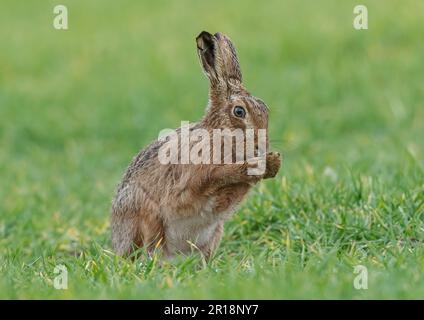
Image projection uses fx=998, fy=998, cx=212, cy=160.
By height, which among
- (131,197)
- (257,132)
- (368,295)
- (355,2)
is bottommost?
(368,295)

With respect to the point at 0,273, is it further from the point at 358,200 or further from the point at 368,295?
the point at 358,200

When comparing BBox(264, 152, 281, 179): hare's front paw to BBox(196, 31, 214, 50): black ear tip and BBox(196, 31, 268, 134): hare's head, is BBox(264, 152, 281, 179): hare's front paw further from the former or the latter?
BBox(196, 31, 214, 50): black ear tip

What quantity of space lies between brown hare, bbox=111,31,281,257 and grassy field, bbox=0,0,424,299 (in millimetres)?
240

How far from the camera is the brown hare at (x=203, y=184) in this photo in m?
5.60

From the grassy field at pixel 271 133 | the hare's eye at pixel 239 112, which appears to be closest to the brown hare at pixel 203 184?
the hare's eye at pixel 239 112

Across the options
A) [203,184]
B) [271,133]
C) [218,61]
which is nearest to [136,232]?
[203,184]

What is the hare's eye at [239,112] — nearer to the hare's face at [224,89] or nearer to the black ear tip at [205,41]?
the hare's face at [224,89]

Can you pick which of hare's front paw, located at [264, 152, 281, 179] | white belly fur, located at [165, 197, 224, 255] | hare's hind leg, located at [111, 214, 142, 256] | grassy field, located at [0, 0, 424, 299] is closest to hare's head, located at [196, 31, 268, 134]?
hare's front paw, located at [264, 152, 281, 179]

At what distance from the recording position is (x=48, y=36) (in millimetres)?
16062

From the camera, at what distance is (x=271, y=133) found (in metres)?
11.5

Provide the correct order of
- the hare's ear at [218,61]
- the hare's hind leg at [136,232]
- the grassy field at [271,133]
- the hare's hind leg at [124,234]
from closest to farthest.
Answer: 1. the grassy field at [271,133]
2. the hare's ear at [218,61]
3. the hare's hind leg at [136,232]
4. the hare's hind leg at [124,234]

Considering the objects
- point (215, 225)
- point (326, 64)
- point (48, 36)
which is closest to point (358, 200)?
point (215, 225)

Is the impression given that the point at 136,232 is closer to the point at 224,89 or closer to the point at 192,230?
the point at 192,230

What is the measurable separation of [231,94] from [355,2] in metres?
9.56
